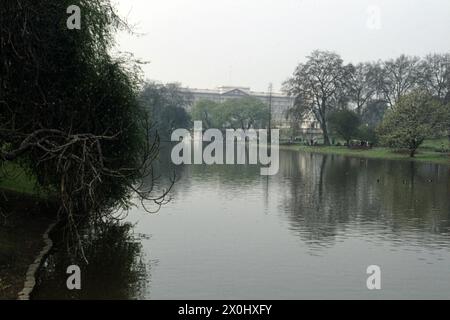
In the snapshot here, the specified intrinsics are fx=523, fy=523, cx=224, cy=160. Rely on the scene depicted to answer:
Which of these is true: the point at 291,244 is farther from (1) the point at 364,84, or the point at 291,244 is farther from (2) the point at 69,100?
(1) the point at 364,84

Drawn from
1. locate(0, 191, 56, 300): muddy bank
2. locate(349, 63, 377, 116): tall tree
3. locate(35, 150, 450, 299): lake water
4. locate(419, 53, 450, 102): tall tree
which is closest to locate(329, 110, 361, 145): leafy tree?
locate(349, 63, 377, 116): tall tree

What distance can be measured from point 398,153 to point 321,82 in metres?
24.0

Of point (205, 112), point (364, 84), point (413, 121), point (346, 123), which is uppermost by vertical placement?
point (364, 84)

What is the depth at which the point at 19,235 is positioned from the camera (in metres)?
14.4

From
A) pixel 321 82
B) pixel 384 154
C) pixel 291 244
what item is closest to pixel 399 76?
pixel 321 82

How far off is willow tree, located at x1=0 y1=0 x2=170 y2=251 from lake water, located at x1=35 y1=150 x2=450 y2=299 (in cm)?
200

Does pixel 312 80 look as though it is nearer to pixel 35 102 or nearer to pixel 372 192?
pixel 372 192

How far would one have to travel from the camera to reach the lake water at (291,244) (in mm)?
11547

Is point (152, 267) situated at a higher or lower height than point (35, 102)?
lower

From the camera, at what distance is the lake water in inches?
455

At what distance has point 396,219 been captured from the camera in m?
19.9

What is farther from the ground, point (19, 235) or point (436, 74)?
point (436, 74)

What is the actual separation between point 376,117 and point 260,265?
95432 mm

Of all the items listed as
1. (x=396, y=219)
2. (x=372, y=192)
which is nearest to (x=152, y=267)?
(x=396, y=219)
